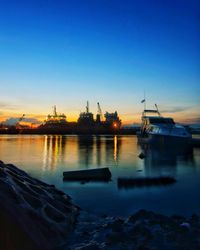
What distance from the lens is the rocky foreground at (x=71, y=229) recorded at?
8859 millimetres

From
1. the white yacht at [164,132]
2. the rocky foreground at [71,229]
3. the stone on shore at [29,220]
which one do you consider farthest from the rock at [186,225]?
the white yacht at [164,132]

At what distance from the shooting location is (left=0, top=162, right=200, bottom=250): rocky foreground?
886 centimetres

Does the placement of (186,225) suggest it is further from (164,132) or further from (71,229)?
(164,132)

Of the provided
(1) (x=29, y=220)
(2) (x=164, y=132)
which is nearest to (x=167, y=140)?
(2) (x=164, y=132)

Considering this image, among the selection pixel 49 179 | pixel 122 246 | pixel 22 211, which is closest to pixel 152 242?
pixel 122 246

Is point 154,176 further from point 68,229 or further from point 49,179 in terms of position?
point 68,229

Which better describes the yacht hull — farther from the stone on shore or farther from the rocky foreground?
the stone on shore

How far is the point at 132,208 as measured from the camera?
634 inches

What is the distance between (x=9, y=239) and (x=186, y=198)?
13.2 metres

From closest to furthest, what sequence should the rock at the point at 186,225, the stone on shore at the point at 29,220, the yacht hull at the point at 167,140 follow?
the stone on shore at the point at 29,220 < the rock at the point at 186,225 < the yacht hull at the point at 167,140

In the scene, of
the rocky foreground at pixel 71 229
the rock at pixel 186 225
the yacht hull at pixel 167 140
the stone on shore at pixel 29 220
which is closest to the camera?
the stone on shore at pixel 29 220

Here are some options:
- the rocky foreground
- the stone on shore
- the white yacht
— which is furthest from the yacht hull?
the stone on shore

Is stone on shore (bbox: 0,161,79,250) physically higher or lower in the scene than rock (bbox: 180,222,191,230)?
higher

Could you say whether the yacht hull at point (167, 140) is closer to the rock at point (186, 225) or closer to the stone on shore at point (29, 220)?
the rock at point (186, 225)
